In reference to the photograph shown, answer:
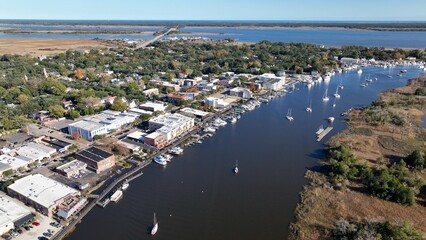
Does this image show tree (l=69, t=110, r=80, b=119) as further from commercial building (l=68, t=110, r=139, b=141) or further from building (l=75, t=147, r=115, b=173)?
building (l=75, t=147, r=115, b=173)

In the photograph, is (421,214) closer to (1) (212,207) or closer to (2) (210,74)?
(1) (212,207)

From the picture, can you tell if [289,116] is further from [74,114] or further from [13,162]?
[13,162]

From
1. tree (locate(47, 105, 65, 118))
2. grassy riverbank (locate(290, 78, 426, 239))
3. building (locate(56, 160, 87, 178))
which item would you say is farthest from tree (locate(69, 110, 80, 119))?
grassy riverbank (locate(290, 78, 426, 239))

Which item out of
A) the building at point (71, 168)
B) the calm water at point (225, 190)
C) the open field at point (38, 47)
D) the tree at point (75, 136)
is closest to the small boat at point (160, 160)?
the calm water at point (225, 190)

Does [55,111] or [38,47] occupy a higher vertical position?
[38,47]

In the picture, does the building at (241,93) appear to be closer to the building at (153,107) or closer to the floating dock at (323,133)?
the building at (153,107)

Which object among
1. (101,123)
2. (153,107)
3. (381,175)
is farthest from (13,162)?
(381,175)
